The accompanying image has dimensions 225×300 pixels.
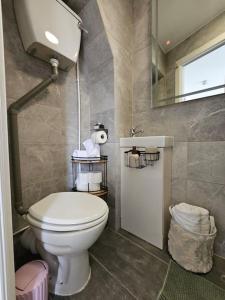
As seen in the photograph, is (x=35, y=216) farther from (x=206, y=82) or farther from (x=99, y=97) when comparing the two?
(x=206, y=82)

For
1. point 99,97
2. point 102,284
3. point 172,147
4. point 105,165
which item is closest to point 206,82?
point 172,147

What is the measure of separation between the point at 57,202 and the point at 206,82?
1.17 meters

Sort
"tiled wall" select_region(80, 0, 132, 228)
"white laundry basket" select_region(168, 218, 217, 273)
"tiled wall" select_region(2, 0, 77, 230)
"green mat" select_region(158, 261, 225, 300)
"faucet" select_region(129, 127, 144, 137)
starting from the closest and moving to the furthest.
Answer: "green mat" select_region(158, 261, 225, 300) → "white laundry basket" select_region(168, 218, 217, 273) → "tiled wall" select_region(2, 0, 77, 230) → "tiled wall" select_region(80, 0, 132, 228) → "faucet" select_region(129, 127, 144, 137)

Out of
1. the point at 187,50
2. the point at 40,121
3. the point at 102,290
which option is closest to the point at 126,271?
the point at 102,290

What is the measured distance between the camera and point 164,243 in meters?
1.07

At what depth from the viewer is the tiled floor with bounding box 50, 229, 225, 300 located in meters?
0.76

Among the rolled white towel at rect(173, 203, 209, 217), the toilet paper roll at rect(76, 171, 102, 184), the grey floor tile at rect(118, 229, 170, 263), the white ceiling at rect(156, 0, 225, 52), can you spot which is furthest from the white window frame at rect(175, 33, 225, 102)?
the grey floor tile at rect(118, 229, 170, 263)

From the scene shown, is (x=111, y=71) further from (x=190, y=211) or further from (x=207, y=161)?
(x=190, y=211)

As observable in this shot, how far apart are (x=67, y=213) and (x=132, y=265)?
1.87 feet

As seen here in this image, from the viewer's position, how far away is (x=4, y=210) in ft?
1.43

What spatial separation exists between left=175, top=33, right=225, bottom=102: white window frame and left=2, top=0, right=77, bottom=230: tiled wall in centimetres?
86

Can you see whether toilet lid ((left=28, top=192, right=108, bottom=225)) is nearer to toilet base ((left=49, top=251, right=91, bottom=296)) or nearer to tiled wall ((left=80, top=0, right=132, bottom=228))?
toilet base ((left=49, top=251, right=91, bottom=296))

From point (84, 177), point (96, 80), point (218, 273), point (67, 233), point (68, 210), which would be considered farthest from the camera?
point (96, 80)

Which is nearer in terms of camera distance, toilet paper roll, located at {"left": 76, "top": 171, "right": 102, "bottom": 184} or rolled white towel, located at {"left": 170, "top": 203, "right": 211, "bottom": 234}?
rolled white towel, located at {"left": 170, "top": 203, "right": 211, "bottom": 234}
